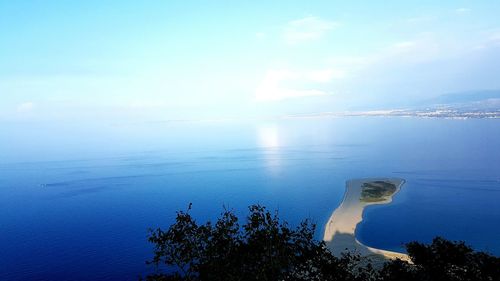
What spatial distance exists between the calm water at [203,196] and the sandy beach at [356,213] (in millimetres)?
1743

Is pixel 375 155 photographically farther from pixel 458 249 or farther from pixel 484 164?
pixel 458 249

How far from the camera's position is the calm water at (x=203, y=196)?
4847cm

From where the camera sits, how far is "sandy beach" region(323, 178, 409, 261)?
143 ft

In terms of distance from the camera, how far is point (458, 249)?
19125 mm

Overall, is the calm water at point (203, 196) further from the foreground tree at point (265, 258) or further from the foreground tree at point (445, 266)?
the foreground tree at point (445, 266)

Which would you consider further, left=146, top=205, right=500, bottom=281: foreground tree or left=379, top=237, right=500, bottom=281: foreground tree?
left=379, top=237, right=500, bottom=281: foreground tree

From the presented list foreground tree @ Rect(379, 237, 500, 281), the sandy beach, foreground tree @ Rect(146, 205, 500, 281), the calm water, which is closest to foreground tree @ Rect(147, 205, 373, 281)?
foreground tree @ Rect(146, 205, 500, 281)

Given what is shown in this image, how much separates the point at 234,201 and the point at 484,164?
68007mm

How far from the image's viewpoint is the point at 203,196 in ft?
256

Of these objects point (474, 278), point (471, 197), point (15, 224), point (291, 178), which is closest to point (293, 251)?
point (474, 278)

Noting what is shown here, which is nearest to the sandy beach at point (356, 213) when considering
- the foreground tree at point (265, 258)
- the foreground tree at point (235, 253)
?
the foreground tree at point (265, 258)

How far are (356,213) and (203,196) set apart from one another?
106ft

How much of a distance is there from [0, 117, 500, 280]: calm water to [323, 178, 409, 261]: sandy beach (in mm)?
1743

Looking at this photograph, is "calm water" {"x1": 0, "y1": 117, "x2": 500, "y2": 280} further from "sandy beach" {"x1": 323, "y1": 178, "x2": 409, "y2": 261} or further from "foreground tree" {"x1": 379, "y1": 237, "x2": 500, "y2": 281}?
"foreground tree" {"x1": 379, "y1": 237, "x2": 500, "y2": 281}
